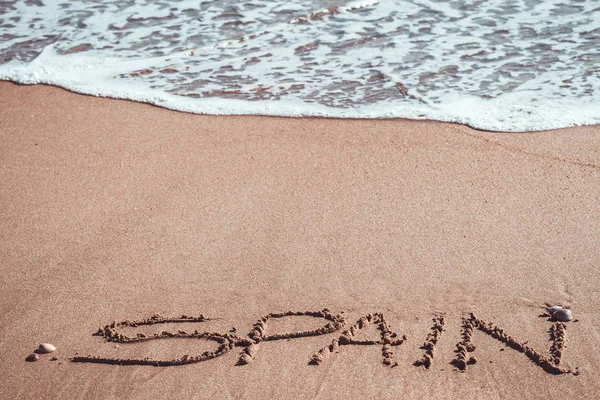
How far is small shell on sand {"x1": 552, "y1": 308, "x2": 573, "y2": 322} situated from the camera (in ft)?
8.56

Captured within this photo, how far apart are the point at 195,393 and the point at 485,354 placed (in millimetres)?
1138

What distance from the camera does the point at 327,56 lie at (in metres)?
5.45

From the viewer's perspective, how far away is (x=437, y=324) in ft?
8.55

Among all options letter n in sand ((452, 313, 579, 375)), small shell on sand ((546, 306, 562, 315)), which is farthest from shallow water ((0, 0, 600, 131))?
letter n in sand ((452, 313, 579, 375))

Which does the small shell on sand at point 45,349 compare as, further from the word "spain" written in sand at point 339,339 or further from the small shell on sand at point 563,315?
the small shell on sand at point 563,315

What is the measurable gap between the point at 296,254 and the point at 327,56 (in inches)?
113

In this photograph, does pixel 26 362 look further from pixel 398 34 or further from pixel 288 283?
pixel 398 34

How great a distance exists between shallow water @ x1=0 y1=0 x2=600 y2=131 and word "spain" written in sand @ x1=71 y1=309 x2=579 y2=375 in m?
1.96

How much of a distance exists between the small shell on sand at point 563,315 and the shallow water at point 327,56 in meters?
1.78

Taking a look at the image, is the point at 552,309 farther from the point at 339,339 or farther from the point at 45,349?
the point at 45,349

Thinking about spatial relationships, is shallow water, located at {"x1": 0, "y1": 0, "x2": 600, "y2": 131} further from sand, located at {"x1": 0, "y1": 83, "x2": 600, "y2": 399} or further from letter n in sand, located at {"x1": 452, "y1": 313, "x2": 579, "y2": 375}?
letter n in sand, located at {"x1": 452, "y1": 313, "x2": 579, "y2": 375}

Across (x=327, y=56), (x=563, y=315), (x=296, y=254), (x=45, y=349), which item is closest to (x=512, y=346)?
(x=563, y=315)

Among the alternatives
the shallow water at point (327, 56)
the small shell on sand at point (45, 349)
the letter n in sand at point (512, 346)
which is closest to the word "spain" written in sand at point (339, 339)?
the letter n in sand at point (512, 346)

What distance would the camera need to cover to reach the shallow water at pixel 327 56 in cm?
453
